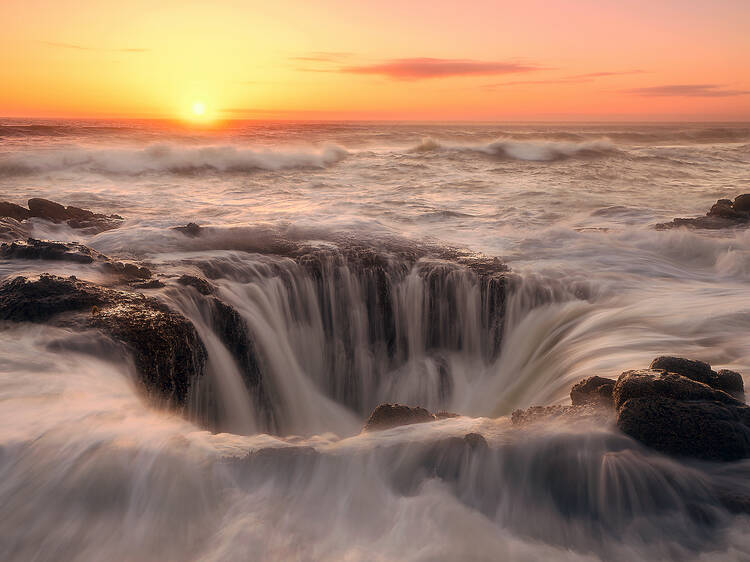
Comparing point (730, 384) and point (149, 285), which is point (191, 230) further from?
point (730, 384)

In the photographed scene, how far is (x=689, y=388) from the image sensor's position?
10.7 feet

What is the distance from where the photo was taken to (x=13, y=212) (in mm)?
9617

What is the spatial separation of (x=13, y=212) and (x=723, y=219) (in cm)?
1454

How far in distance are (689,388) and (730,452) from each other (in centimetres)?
41

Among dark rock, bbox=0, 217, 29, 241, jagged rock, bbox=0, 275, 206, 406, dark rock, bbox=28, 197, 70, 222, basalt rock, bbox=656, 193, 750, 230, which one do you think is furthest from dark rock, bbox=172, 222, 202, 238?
basalt rock, bbox=656, 193, 750, 230

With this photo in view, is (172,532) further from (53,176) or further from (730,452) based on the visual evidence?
(53,176)

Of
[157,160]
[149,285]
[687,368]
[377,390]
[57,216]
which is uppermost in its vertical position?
[157,160]

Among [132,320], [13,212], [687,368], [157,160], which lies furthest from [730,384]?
[157,160]

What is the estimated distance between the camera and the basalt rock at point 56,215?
9547 millimetres

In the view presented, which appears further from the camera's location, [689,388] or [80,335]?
[80,335]

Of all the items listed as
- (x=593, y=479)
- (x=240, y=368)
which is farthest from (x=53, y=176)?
(x=593, y=479)

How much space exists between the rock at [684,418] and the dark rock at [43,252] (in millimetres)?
6041

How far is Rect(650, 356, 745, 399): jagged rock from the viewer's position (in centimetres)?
362

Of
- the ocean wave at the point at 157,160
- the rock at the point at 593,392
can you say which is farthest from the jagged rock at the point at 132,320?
the ocean wave at the point at 157,160
